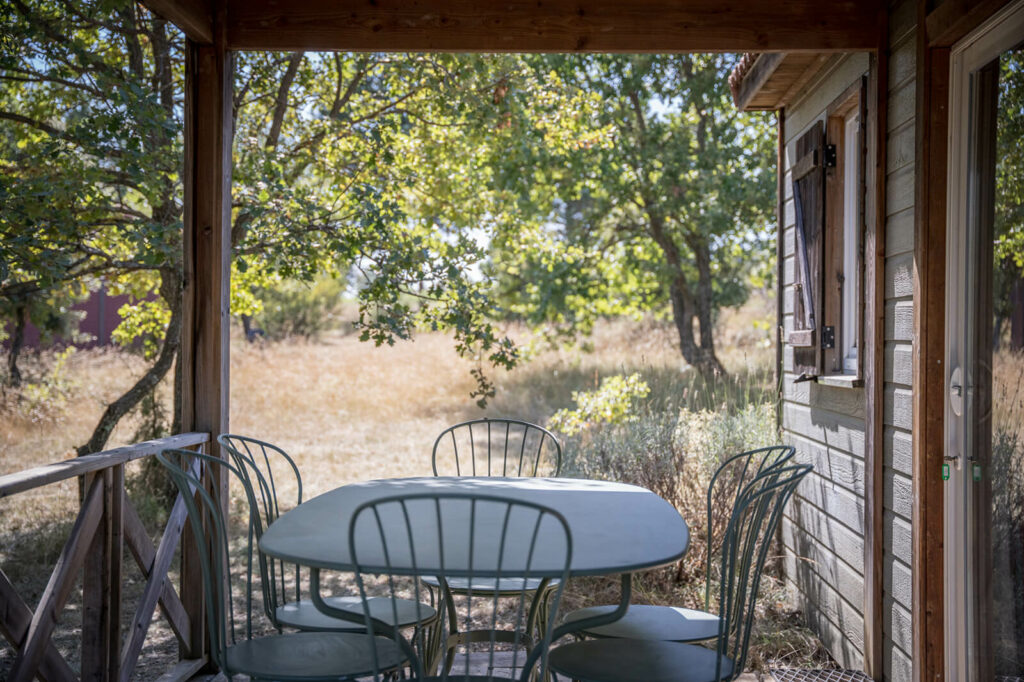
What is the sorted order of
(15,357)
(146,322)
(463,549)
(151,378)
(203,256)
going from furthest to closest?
(15,357)
(146,322)
(151,378)
(203,256)
(463,549)

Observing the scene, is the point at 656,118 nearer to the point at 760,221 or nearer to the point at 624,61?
the point at 624,61

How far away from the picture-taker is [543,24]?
307 centimetres

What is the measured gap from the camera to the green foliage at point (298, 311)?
13672 millimetres

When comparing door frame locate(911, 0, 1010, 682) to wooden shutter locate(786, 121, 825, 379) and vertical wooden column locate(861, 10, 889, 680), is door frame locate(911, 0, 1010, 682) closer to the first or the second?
vertical wooden column locate(861, 10, 889, 680)

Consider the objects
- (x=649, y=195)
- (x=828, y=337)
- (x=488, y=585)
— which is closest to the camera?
(x=488, y=585)

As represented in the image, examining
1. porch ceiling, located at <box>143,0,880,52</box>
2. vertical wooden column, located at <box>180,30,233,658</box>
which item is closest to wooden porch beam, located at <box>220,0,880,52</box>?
porch ceiling, located at <box>143,0,880,52</box>

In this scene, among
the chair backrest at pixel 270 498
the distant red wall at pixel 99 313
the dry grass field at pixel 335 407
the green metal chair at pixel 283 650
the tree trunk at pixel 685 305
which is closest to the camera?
the green metal chair at pixel 283 650

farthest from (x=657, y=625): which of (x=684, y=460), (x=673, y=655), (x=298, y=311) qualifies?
(x=298, y=311)

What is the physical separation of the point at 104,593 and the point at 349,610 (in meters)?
0.84

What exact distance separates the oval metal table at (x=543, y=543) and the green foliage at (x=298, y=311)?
1089cm

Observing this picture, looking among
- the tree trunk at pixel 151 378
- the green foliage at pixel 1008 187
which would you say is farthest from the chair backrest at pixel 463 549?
the tree trunk at pixel 151 378

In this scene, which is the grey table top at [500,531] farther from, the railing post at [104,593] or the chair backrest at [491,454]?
the chair backrest at [491,454]

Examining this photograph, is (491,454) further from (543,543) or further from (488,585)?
A: (543,543)

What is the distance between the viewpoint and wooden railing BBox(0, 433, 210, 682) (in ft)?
7.25
